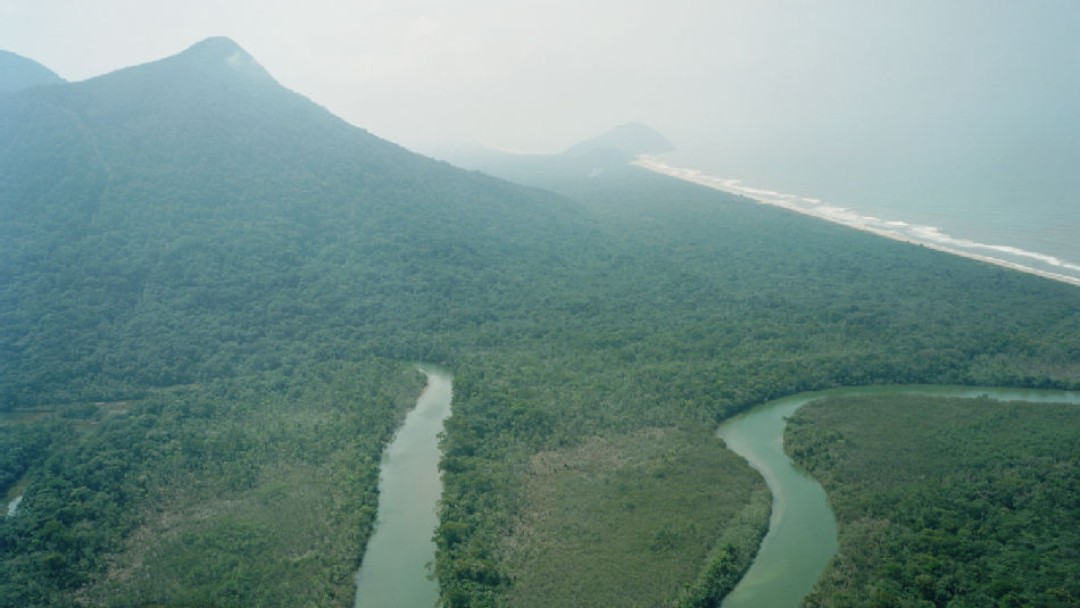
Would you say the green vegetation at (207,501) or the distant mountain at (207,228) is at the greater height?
the distant mountain at (207,228)

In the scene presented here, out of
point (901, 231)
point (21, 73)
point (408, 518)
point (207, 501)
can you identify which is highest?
point (21, 73)

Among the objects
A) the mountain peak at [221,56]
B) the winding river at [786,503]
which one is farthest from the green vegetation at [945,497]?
the mountain peak at [221,56]

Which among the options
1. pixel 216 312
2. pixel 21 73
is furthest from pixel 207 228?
pixel 21 73

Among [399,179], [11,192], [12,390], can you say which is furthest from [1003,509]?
[11,192]

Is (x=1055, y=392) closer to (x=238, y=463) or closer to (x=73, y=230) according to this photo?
(x=238, y=463)

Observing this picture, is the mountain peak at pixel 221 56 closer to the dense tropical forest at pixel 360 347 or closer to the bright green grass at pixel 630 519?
the dense tropical forest at pixel 360 347

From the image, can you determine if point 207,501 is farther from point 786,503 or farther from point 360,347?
point 786,503
